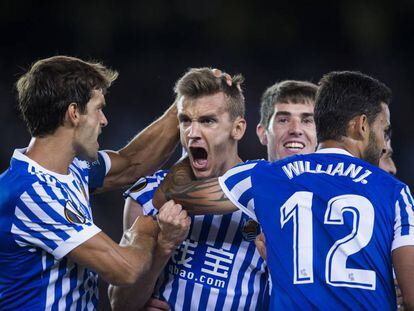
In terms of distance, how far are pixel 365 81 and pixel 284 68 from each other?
578cm

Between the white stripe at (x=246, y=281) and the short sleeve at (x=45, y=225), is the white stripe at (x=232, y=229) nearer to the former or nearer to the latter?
the white stripe at (x=246, y=281)

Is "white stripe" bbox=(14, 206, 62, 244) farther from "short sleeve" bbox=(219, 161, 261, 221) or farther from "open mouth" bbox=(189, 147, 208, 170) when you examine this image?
"open mouth" bbox=(189, 147, 208, 170)

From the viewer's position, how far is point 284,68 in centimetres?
895

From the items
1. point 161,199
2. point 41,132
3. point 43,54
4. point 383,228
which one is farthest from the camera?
point 43,54

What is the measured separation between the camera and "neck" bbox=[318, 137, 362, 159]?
3115mm

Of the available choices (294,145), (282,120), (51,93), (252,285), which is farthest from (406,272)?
(282,120)

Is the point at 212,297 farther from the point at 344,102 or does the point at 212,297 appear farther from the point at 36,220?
the point at 344,102

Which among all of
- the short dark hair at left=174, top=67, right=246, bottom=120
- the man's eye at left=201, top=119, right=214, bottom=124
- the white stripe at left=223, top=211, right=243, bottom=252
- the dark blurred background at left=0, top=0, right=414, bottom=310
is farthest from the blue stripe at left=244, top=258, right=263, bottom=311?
the dark blurred background at left=0, top=0, right=414, bottom=310

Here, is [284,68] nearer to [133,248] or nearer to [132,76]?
[132,76]

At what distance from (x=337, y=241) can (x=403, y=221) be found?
28 cm

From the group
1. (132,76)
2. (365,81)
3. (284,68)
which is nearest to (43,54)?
(132,76)

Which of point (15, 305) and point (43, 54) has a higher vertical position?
point (43, 54)

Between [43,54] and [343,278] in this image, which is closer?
[343,278]

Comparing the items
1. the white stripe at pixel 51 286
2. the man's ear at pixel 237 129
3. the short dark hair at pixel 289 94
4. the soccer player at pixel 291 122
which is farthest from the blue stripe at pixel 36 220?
the short dark hair at pixel 289 94
